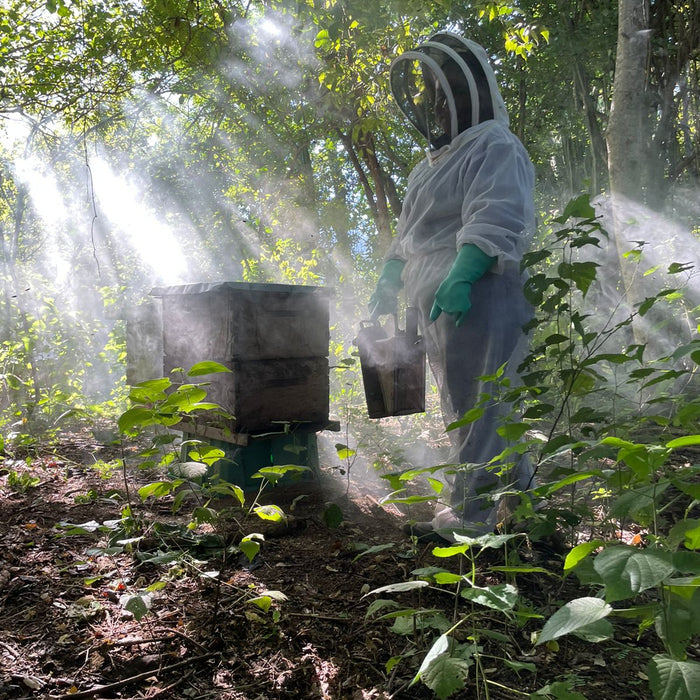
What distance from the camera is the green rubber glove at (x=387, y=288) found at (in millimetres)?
3123

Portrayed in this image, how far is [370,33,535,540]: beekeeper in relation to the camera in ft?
7.66

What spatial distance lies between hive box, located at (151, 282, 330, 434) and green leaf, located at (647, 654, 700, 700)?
7.19ft

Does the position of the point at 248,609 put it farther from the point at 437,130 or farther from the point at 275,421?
the point at 437,130

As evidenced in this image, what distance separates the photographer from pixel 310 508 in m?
2.88

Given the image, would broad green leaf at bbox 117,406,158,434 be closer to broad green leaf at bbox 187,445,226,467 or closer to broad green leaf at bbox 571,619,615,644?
broad green leaf at bbox 187,445,226,467

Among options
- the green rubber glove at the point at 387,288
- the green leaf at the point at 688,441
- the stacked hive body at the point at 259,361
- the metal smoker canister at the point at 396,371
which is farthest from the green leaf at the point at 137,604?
the green rubber glove at the point at 387,288

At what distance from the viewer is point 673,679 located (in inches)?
31.0

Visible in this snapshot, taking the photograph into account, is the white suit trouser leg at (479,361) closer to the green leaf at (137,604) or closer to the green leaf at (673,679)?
the green leaf at (137,604)

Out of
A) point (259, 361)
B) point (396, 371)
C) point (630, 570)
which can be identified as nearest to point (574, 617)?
point (630, 570)

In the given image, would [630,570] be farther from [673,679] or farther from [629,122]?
[629,122]

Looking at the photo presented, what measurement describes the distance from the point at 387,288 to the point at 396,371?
0.71m

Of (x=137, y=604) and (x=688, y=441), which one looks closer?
(x=688, y=441)

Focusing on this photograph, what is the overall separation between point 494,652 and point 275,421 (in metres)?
1.59

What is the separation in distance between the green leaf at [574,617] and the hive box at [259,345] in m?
2.09
